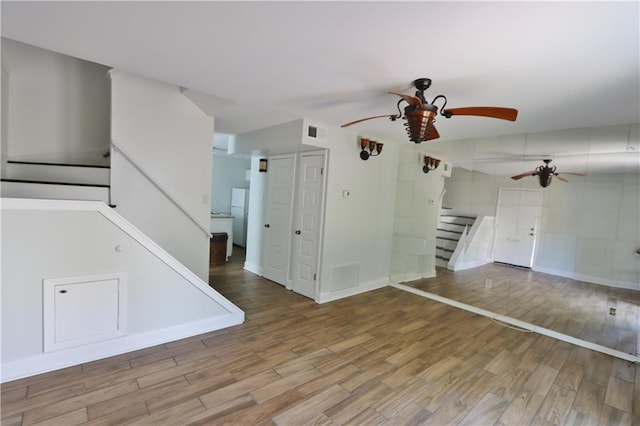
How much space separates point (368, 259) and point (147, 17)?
160 inches

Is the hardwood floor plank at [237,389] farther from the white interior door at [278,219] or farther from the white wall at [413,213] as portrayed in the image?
the white wall at [413,213]

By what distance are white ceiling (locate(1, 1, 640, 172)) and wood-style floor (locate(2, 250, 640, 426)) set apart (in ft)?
8.05

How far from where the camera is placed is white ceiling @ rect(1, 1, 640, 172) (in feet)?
5.22

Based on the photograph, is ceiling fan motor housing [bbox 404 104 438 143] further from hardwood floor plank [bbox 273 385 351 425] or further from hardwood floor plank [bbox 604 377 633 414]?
hardwood floor plank [bbox 604 377 633 414]

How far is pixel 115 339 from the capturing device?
2.52m

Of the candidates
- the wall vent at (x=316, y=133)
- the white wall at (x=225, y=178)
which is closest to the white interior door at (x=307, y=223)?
the wall vent at (x=316, y=133)

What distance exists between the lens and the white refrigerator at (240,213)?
24.4ft

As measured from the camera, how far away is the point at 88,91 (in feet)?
11.9

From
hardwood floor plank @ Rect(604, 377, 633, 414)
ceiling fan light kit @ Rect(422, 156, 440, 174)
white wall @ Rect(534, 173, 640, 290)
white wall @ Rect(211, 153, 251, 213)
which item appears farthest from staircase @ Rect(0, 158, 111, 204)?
white wall @ Rect(534, 173, 640, 290)

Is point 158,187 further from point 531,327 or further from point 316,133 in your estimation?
point 531,327

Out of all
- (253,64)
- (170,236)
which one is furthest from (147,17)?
(170,236)

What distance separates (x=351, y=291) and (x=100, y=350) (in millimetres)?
3167

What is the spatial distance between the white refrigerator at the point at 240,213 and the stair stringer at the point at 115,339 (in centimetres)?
443

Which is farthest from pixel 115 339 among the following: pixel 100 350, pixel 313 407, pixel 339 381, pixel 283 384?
pixel 339 381
